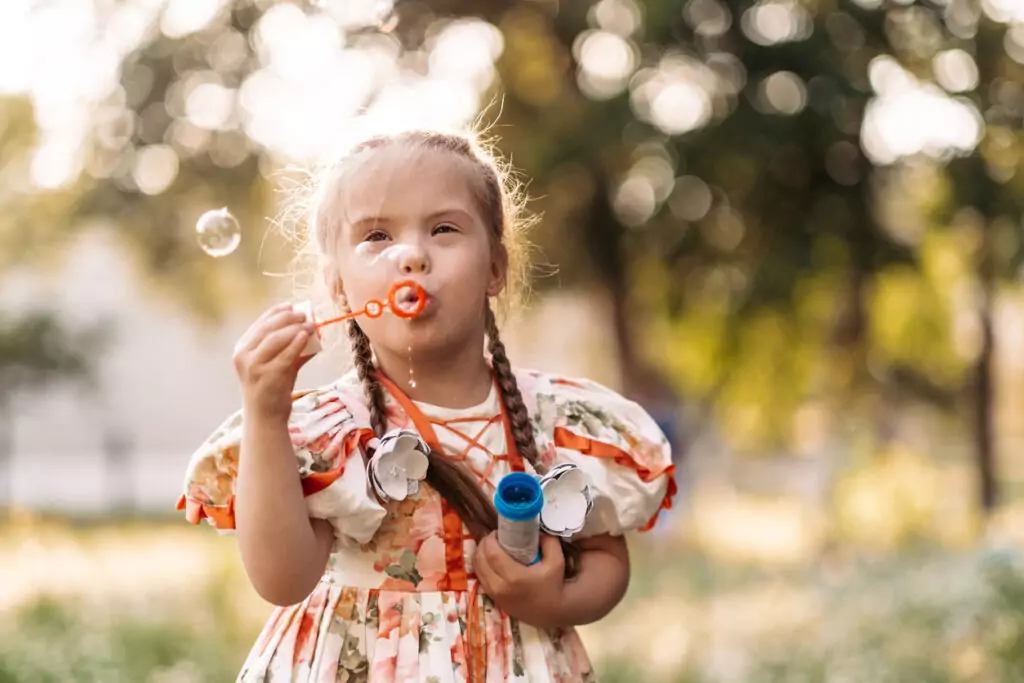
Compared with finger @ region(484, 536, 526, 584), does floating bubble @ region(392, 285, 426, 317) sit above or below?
above

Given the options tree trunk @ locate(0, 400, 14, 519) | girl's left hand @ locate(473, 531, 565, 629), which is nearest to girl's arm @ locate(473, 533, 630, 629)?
girl's left hand @ locate(473, 531, 565, 629)

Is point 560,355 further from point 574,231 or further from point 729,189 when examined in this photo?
point 729,189

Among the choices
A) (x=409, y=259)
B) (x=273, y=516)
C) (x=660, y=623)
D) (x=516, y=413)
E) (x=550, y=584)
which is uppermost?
(x=409, y=259)

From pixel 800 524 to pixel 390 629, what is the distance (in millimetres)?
11815

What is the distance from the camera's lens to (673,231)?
10.1 m

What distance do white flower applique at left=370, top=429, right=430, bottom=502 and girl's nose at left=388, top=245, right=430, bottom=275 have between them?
24 centimetres

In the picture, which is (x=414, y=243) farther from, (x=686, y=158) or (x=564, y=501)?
(x=686, y=158)

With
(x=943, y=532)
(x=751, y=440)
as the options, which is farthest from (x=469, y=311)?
(x=751, y=440)

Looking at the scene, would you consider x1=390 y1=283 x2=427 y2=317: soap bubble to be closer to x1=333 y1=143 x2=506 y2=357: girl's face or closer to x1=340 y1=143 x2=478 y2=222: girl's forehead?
x1=333 y1=143 x2=506 y2=357: girl's face

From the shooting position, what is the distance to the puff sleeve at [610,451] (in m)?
2.10

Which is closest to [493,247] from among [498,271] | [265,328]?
[498,271]

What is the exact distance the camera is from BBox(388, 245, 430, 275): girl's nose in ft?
6.11

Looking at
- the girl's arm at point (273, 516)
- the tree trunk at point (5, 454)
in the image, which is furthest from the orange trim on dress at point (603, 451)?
the tree trunk at point (5, 454)

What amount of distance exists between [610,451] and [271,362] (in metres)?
0.66
